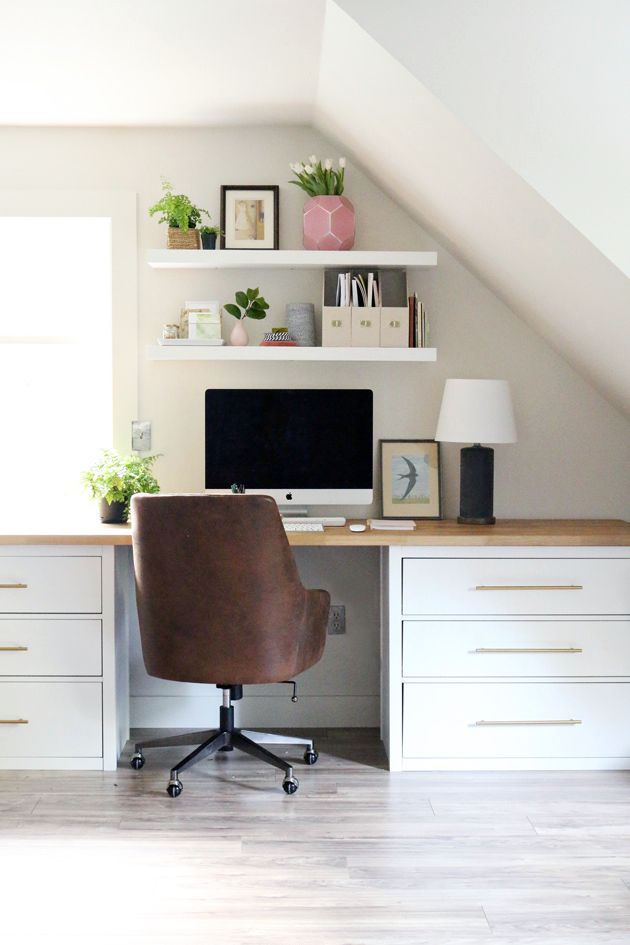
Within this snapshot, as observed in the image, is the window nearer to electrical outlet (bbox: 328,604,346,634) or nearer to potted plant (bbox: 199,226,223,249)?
potted plant (bbox: 199,226,223,249)

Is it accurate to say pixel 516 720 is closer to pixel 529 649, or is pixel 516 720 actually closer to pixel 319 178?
pixel 529 649

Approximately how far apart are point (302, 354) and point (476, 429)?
65 centimetres

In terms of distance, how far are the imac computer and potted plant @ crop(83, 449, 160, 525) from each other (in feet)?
0.81

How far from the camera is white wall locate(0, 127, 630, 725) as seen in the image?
3.62 metres

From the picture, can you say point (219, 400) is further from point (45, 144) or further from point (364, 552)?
point (45, 144)

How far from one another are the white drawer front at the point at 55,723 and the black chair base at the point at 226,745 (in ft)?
0.54

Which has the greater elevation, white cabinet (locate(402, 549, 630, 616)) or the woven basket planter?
the woven basket planter

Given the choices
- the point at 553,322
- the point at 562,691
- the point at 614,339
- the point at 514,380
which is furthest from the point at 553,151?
the point at 562,691

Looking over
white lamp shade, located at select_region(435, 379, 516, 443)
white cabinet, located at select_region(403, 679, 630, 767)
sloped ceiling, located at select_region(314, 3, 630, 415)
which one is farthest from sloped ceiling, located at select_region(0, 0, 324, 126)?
white cabinet, located at select_region(403, 679, 630, 767)

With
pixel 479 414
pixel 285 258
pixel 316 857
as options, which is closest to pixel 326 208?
pixel 285 258

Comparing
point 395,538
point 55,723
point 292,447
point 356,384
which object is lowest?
point 55,723

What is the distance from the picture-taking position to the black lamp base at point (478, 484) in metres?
3.45

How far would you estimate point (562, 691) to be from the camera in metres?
3.14

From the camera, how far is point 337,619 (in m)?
3.68
